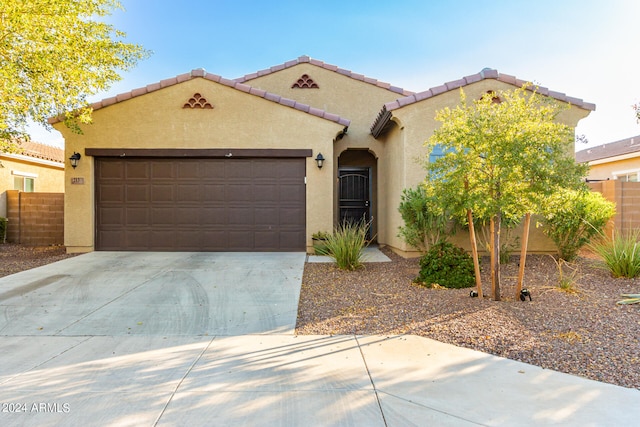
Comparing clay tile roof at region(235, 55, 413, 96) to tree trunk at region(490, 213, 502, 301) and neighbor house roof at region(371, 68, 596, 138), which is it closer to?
neighbor house roof at region(371, 68, 596, 138)

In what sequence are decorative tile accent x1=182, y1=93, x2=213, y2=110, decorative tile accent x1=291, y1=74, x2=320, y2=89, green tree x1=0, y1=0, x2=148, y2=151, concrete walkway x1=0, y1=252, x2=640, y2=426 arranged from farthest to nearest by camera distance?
decorative tile accent x1=291, y1=74, x2=320, y2=89, decorative tile accent x1=182, y1=93, x2=213, y2=110, green tree x1=0, y1=0, x2=148, y2=151, concrete walkway x1=0, y1=252, x2=640, y2=426

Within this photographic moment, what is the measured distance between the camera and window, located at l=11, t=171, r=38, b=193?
569 inches

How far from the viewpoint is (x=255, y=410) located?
9.24 ft

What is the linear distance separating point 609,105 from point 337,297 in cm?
815

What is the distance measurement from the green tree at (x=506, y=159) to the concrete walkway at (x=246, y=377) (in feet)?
7.15

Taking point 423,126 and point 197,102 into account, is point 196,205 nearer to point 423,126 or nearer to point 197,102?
point 197,102

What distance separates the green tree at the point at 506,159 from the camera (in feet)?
15.9

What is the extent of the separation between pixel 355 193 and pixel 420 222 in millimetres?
4701

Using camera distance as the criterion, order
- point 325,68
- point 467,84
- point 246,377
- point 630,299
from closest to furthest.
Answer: point 246,377, point 630,299, point 467,84, point 325,68

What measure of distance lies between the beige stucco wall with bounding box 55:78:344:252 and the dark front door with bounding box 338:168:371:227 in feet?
8.23

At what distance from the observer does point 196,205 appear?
10.5 meters

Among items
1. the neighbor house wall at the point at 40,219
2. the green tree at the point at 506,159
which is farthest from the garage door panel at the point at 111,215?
the green tree at the point at 506,159

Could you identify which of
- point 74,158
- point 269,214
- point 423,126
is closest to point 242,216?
point 269,214

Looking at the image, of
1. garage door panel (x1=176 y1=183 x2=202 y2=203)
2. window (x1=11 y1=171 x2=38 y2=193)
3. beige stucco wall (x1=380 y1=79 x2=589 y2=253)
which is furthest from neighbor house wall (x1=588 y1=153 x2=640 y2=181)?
window (x1=11 y1=171 x2=38 y2=193)
